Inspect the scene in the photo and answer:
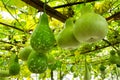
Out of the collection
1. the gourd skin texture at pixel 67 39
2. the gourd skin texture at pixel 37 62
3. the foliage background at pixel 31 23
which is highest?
the foliage background at pixel 31 23

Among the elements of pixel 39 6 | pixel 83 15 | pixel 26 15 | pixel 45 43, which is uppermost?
pixel 26 15

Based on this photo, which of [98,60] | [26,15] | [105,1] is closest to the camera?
[105,1]

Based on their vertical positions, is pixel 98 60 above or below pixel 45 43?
above

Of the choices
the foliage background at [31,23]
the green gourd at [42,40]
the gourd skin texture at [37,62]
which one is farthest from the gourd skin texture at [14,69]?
the green gourd at [42,40]

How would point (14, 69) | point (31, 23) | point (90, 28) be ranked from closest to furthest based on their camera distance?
point (90, 28) < point (14, 69) < point (31, 23)

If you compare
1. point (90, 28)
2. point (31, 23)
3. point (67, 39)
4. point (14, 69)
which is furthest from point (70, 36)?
point (31, 23)

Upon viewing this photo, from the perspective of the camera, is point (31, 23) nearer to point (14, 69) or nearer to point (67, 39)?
point (14, 69)

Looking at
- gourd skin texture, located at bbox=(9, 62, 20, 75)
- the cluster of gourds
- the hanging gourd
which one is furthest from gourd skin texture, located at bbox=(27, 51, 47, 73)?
gourd skin texture, located at bbox=(9, 62, 20, 75)

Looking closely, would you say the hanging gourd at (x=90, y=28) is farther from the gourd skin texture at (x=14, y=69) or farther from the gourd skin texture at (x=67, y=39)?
the gourd skin texture at (x=14, y=69)

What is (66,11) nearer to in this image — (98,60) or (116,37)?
(116,37)

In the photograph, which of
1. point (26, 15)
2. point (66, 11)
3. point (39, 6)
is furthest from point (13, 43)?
point (39, 6)

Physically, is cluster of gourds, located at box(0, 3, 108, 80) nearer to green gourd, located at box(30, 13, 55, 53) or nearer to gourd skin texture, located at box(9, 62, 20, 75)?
green gourd, located at box(30, 13, 55, 53)

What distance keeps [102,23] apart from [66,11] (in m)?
0.77

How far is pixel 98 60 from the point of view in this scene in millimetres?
4340
